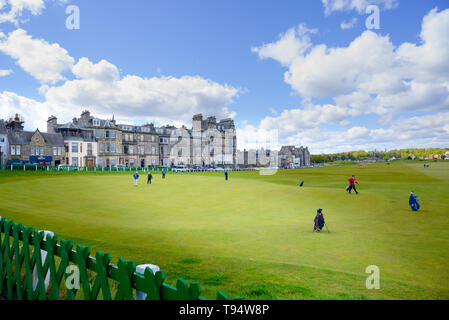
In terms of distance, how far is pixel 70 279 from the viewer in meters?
4.46

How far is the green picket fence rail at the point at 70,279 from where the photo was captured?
317 centimetres

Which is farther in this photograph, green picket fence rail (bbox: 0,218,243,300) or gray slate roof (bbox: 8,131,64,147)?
gray slate roof (bbox: 8,131,64,147)

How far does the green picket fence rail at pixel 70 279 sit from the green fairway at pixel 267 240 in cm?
245

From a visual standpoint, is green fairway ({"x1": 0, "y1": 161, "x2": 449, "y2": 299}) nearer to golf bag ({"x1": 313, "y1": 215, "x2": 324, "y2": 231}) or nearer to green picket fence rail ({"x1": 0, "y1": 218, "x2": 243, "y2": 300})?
golf bag ({"x1": 313, "y1": 215, "x2": 324, "y2": 231})

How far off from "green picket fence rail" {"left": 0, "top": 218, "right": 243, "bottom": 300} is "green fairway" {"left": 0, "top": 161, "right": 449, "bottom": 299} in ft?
8.05

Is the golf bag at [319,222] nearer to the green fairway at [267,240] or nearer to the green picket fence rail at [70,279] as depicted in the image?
the green fairway at [267,240]

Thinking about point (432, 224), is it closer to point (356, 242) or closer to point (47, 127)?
point (356, 242)

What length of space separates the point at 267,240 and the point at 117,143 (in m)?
74.7

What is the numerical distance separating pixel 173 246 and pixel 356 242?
8.37 meters

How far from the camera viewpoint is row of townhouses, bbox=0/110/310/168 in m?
62.3

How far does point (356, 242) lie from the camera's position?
11.5 metres

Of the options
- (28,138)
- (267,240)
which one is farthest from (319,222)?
(28,138)

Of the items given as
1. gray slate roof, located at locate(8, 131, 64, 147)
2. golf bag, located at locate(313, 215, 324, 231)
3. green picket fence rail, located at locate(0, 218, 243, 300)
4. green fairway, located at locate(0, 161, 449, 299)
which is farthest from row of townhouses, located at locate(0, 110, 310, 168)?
golf bag, located at locate(313, 215, 324, 231)

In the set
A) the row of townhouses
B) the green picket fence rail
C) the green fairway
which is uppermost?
the row of townhouses
